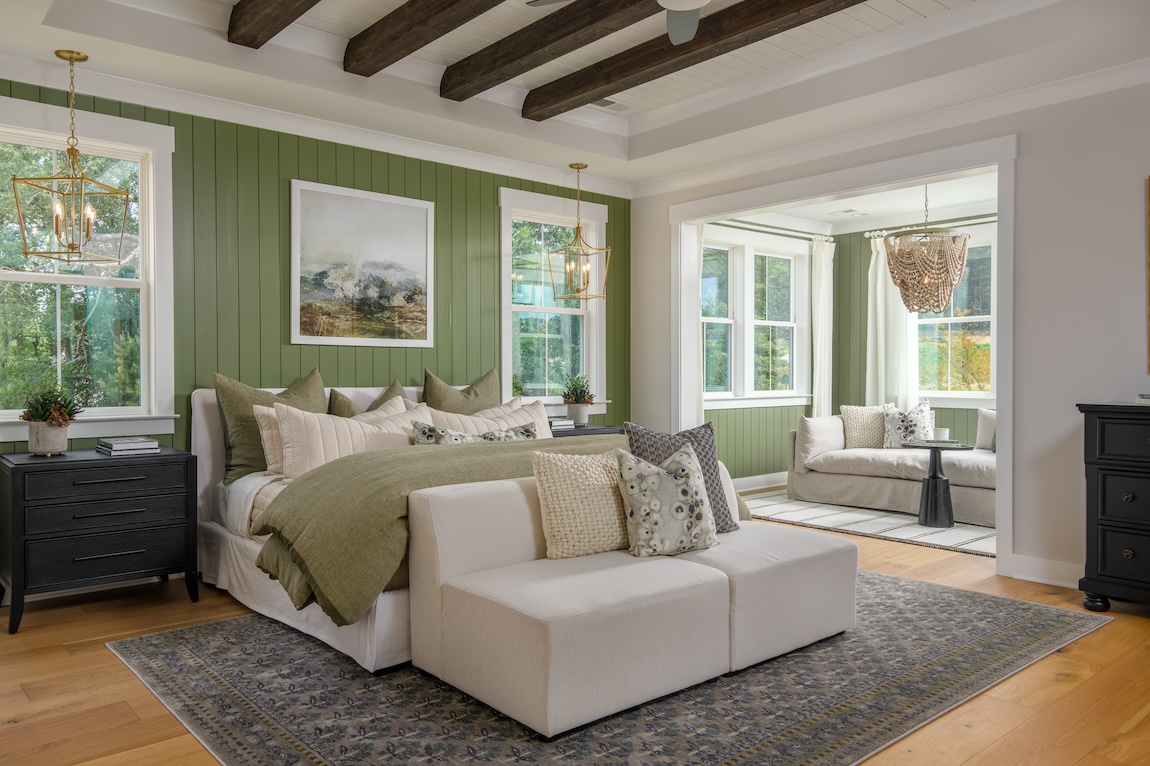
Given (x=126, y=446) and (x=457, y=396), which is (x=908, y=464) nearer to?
(x=457, y=396)

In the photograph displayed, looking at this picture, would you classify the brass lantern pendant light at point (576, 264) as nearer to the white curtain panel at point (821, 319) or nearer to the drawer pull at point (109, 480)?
the white curtain panel at point (821, 319)

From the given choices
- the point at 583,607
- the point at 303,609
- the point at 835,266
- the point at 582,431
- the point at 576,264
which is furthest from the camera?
the point at 835,266

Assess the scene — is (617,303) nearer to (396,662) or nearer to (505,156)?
(505,156)

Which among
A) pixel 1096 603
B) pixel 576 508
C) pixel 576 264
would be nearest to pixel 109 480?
pixel 576 508

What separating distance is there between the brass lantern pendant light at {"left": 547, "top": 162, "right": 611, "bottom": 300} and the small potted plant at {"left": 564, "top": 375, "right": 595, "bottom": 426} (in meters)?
0.66

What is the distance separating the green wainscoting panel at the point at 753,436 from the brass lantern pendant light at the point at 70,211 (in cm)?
477

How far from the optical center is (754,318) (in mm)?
7770

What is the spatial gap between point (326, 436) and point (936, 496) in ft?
14.1

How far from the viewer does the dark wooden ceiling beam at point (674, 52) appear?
365 centimetres

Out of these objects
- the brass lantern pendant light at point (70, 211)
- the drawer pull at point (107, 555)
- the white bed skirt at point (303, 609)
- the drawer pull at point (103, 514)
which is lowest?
the white bed skirt at point (303, 609)

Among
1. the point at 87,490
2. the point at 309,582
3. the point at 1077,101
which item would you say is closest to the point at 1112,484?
the point at 1077,101

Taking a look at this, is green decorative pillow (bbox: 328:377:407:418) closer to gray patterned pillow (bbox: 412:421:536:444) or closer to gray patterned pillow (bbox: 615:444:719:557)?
gray patterned pillow (bbox: 412:421:536:444)

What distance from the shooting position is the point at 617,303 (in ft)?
21.5

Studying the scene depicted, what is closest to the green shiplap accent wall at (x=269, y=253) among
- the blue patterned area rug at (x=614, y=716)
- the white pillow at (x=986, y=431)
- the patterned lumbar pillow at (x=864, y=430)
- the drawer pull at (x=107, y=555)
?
the drawer pull at (x=107, y=555)
